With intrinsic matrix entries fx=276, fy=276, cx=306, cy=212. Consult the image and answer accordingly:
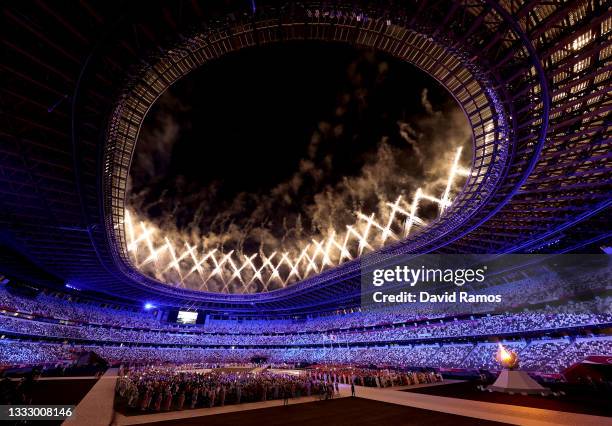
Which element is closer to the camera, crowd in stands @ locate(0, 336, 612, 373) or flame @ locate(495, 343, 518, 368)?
flame @ locate(495, 343, 518, 368)

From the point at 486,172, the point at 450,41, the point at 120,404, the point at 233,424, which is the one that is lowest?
the point at 120,404

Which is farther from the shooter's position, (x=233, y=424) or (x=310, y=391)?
(x=310, y=391)

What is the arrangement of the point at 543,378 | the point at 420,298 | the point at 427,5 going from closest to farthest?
the point at 427,5
the point at 543,378
the point at 420,298

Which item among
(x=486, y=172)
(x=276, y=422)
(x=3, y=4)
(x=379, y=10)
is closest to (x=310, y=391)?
(x=276, y=422)

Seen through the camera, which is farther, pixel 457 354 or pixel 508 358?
pixel 457 354

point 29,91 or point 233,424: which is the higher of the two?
point 29,91

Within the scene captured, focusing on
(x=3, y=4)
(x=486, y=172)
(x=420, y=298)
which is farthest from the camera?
(x=420, y=298)

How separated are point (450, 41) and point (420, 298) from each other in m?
44.8

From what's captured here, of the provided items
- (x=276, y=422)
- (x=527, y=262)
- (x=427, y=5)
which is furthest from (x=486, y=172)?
(x=527, y=262)

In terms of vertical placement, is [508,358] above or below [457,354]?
above

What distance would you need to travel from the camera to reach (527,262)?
1410 inches

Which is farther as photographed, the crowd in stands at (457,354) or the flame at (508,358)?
the crowd in stands at (457,354)

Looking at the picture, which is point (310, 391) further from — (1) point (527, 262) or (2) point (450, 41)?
(1) point (527, 262)

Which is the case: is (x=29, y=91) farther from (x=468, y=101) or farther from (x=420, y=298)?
(x=420, y=298)
